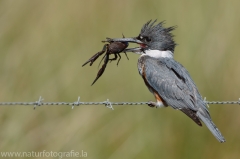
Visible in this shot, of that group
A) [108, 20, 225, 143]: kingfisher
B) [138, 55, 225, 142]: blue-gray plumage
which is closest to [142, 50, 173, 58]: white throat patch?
[108, 20, 225, 143]: kingfisher

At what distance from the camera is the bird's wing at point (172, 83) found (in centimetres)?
574

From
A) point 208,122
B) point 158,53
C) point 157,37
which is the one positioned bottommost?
point 208,122

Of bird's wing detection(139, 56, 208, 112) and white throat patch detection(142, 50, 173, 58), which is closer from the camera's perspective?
bird's wing detection(139, 56, 208, 112)

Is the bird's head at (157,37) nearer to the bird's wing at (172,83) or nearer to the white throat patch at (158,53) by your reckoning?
the white throat patch at (158,53)

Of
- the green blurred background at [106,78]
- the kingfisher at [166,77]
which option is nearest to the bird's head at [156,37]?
→ the kingfisher at [166,77]

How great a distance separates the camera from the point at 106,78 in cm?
668

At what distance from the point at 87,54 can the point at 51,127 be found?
3.63ft

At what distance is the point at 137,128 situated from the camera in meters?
6.36

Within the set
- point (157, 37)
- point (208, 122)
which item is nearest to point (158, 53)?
point (157, 37)

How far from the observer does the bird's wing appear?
5.74 metres

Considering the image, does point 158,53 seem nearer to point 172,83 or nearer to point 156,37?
point 156,37

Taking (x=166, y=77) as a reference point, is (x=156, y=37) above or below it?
above

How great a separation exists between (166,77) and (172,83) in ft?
0.31

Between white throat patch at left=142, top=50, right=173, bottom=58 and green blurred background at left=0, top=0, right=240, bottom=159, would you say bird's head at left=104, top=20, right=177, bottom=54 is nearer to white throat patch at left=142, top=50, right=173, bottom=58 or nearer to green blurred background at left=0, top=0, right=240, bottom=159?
white throat patch at left=142, top=50, right=173, bottom=58
